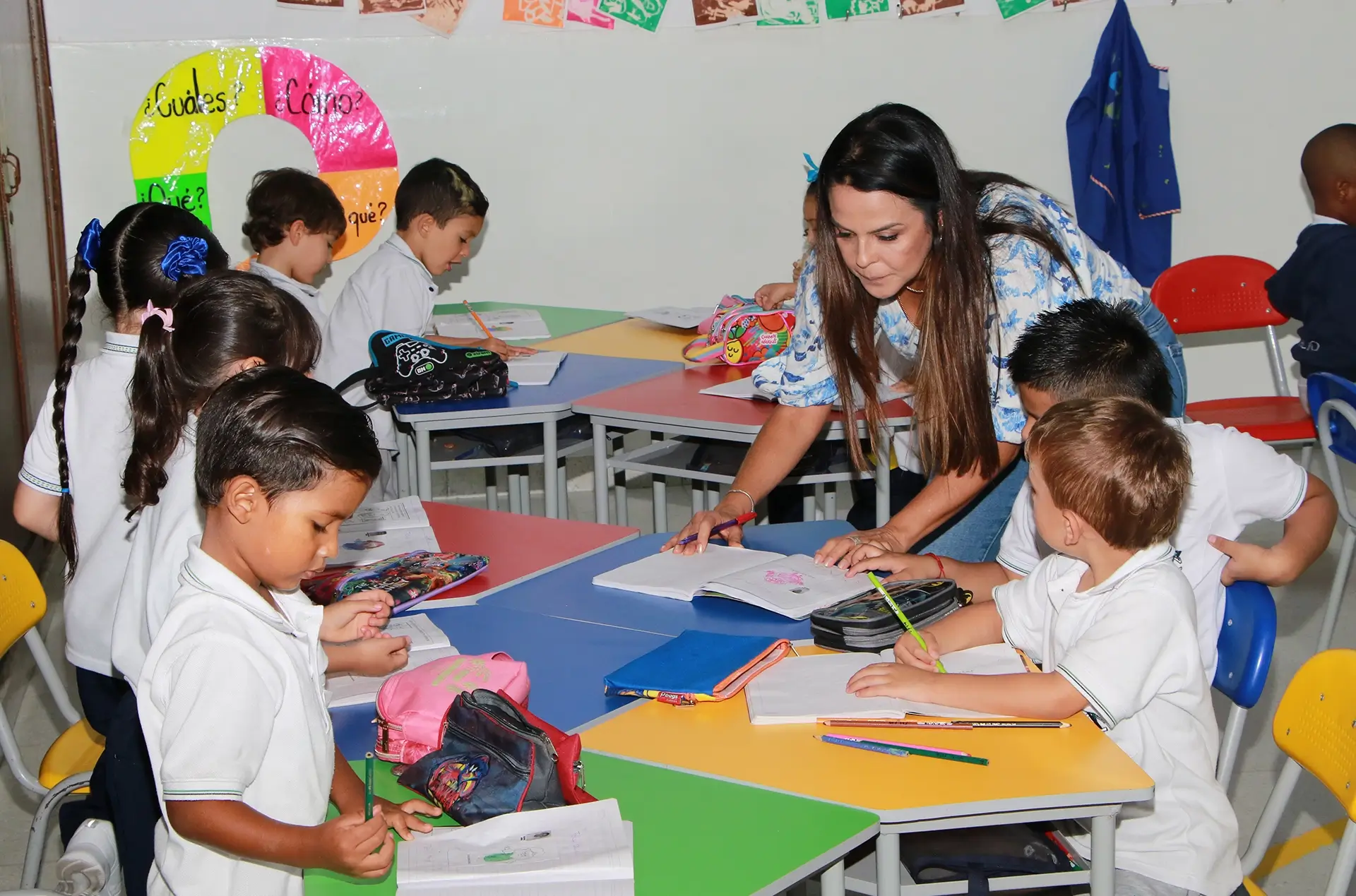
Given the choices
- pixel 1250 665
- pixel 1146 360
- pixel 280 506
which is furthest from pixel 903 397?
pixel 280 506

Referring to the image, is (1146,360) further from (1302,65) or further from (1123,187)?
(1302,65)

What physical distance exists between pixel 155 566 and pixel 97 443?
0.50 meters

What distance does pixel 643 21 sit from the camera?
489cm

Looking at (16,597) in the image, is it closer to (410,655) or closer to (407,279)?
(410,655)

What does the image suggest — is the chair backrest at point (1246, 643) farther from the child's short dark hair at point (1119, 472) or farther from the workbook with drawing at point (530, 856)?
the workbook with drawing at point (530, 856)

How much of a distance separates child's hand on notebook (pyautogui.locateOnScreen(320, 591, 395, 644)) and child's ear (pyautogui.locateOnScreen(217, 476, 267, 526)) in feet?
1.42

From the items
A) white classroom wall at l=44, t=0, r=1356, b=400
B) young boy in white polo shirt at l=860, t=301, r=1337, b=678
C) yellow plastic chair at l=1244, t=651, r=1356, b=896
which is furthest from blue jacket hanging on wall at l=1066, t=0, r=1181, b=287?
yellow plastic chair at l=1244, t=651, r=1356, b=896

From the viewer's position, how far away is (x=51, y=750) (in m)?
2.17

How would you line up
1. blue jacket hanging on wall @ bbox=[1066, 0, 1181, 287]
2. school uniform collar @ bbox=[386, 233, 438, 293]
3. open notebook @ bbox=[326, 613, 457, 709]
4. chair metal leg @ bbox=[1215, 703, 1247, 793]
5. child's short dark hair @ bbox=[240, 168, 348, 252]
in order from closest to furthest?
open notebook @ bbox=[326, 613, 457, 709] → chair metal leg @ bbox=[1215, 703, 1247, 793] → child's short dark hair @ bbox=[240, 168, 348, 252] → school uniform collar @ bbox=[386, 233, 438, 293] → blue jacket hanging on wall @ bbox=[1066, 0, 1181, 287]

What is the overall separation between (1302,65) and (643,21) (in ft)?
8.42

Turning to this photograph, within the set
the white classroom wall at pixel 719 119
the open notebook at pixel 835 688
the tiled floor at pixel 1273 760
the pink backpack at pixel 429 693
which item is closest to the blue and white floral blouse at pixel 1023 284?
the open notebook at pixel 835 688

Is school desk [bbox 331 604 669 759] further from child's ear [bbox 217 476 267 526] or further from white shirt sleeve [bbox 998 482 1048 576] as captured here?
white shirt sleeve [bbox 998 482 1048 576]

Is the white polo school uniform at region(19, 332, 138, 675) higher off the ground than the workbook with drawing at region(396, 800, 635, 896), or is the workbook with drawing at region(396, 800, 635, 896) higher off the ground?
the white polo school uniform at region(19, 332, 138, 675)

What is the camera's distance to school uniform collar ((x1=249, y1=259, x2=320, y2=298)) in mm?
3588
